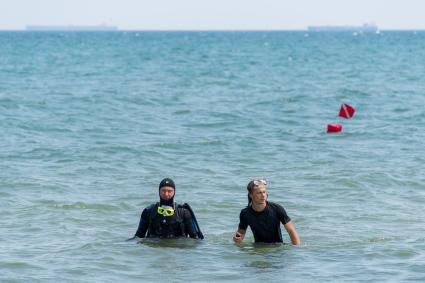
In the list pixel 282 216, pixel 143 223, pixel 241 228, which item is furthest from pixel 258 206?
pixel 143 223

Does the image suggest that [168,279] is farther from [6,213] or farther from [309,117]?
[309,117]

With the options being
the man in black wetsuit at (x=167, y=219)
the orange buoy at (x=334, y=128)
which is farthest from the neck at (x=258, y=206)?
the orange buoy at (x=334, y=128)

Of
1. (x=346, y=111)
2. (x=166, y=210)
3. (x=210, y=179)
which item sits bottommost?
(x=166, y=210)

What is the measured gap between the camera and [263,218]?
39.7 feet

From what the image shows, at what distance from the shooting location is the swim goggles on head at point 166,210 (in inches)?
481

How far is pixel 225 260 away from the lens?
12.1m

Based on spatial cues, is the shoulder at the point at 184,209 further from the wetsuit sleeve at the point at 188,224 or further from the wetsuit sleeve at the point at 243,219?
the wetsuit sleeve at the point at 243,219

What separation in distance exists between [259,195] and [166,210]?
1386mm

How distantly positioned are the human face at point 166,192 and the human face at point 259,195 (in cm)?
111

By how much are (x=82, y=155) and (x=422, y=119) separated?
45.9 ft

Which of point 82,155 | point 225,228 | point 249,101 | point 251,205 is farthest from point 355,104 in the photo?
point 251,205

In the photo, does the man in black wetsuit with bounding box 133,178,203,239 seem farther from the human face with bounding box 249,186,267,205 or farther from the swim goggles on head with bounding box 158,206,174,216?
the human face with bounding box 249,186,267,205

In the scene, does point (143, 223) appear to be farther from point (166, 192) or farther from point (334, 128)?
point (334, 128)

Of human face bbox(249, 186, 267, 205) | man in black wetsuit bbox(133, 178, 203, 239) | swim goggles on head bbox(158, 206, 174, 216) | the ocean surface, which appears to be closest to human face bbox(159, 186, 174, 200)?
man in black wetsuit bbox(133, 178, 203, 239)
